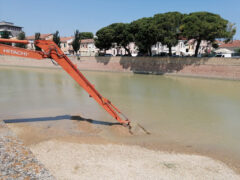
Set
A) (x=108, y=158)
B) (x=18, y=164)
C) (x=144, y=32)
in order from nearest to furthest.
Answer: (x=18, y=164) < (x=108, y=158) < (x=144, y=32)

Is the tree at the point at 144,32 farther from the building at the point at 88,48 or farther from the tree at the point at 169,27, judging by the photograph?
the building at the point at 88,48

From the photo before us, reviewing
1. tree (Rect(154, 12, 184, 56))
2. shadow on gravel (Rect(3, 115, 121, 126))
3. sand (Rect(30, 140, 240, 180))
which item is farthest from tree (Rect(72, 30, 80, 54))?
sand (Rect(30, 140, 240, 180))

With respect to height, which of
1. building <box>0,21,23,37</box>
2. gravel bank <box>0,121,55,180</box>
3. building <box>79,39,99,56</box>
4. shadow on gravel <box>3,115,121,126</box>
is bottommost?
shadow on gravel <box>3,115,121,126</box>

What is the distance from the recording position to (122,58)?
→ 129ft

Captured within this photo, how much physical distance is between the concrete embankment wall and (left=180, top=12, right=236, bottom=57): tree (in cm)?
366

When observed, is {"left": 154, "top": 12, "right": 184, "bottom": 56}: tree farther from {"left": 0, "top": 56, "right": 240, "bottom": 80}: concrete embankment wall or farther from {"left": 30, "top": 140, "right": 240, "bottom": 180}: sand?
{"left": 30, "top": 140, "right": 240, "bottom": 180}: sand

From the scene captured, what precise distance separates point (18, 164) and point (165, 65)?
32577 mm

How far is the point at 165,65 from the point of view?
34.5 meters

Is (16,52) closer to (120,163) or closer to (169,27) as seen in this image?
(120,163)

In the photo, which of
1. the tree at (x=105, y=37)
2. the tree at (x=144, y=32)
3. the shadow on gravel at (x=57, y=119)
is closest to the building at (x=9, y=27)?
the tree at (x=105, y=37)

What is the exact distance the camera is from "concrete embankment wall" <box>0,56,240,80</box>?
29.0 meters

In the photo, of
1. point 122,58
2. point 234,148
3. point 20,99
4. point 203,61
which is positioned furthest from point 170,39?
point 234,148

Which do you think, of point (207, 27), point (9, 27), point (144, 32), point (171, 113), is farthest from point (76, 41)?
point (9, 27)

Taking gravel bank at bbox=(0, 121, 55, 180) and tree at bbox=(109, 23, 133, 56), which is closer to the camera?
gravel bank at bbox=(0, 121, 55, 180)
